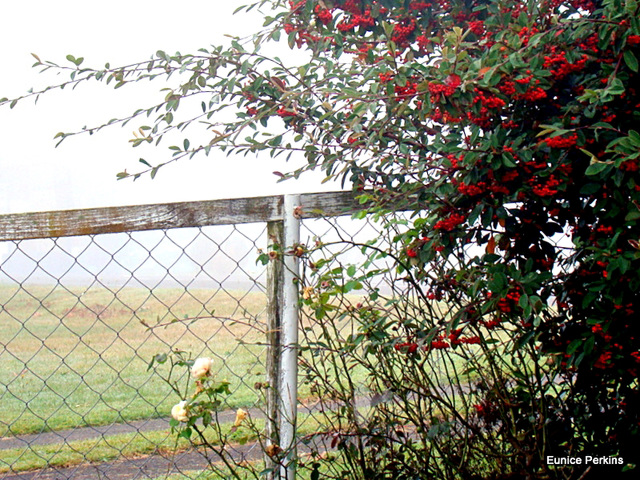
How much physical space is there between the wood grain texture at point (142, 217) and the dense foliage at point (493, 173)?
0.60ft

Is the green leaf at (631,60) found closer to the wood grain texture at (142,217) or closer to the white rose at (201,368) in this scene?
the wood grain texture at (142,217)

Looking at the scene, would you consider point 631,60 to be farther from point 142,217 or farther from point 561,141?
point 142,217

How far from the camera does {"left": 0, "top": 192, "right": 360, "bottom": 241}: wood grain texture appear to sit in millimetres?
2020

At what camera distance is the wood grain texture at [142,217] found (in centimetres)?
202

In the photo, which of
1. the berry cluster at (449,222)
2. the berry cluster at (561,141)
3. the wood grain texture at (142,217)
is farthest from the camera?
the wood grain texture at (142,217)

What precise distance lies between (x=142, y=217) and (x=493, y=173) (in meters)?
1.20

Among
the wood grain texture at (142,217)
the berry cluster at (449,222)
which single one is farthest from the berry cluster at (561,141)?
the wood grain texture at (142,217)

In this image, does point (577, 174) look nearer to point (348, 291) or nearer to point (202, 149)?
point (348, 291)

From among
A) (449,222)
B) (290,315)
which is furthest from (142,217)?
(449,222)

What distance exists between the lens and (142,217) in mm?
2020

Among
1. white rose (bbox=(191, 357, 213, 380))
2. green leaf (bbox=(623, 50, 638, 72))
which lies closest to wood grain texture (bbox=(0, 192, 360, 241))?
white rose (bbox=(191, 357, 213, 380))

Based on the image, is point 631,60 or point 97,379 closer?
point 631,60

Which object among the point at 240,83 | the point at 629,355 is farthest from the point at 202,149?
the point at 629,355

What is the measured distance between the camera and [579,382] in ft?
6.50
